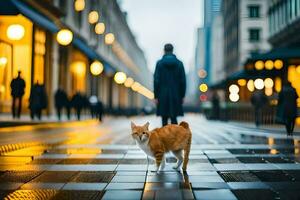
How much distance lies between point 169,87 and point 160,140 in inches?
126

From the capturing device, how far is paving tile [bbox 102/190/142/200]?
434 cm

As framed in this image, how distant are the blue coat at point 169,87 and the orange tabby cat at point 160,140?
2789mm

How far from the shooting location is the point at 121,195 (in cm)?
444

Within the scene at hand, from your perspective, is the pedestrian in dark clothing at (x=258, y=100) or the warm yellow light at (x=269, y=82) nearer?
the pedestrian in dark clothing at (x=258, y=100)

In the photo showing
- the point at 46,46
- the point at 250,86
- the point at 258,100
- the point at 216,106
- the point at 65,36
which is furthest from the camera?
the point at 250,86

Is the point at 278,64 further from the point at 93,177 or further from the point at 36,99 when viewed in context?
the point at 93,177

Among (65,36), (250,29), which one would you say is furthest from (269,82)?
(250,29)

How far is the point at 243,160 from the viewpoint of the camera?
7.23 metres

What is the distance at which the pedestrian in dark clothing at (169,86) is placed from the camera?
8.73 m

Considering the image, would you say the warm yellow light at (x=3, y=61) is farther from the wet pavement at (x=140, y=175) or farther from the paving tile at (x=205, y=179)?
the paving tile at (x=205, y=179)

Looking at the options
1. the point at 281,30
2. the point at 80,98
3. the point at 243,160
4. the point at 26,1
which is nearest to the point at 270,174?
the point at 243,160

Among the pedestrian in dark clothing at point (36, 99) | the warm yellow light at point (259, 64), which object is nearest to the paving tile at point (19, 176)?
the pedestrian in dark clothing at point (36, 99)

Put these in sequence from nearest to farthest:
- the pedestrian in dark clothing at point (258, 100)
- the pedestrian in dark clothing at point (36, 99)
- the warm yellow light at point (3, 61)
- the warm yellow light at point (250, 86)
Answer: the pedestrian in dark clothing at point (36, 99)
the pedestrian in dark clothing at point (258, 100)
the warm yellow light at point (3, 61)
the warm yellow light at point (250, 86)

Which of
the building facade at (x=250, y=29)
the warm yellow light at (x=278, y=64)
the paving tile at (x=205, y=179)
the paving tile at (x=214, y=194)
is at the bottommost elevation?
the paving tile at (x=214, y=194)
